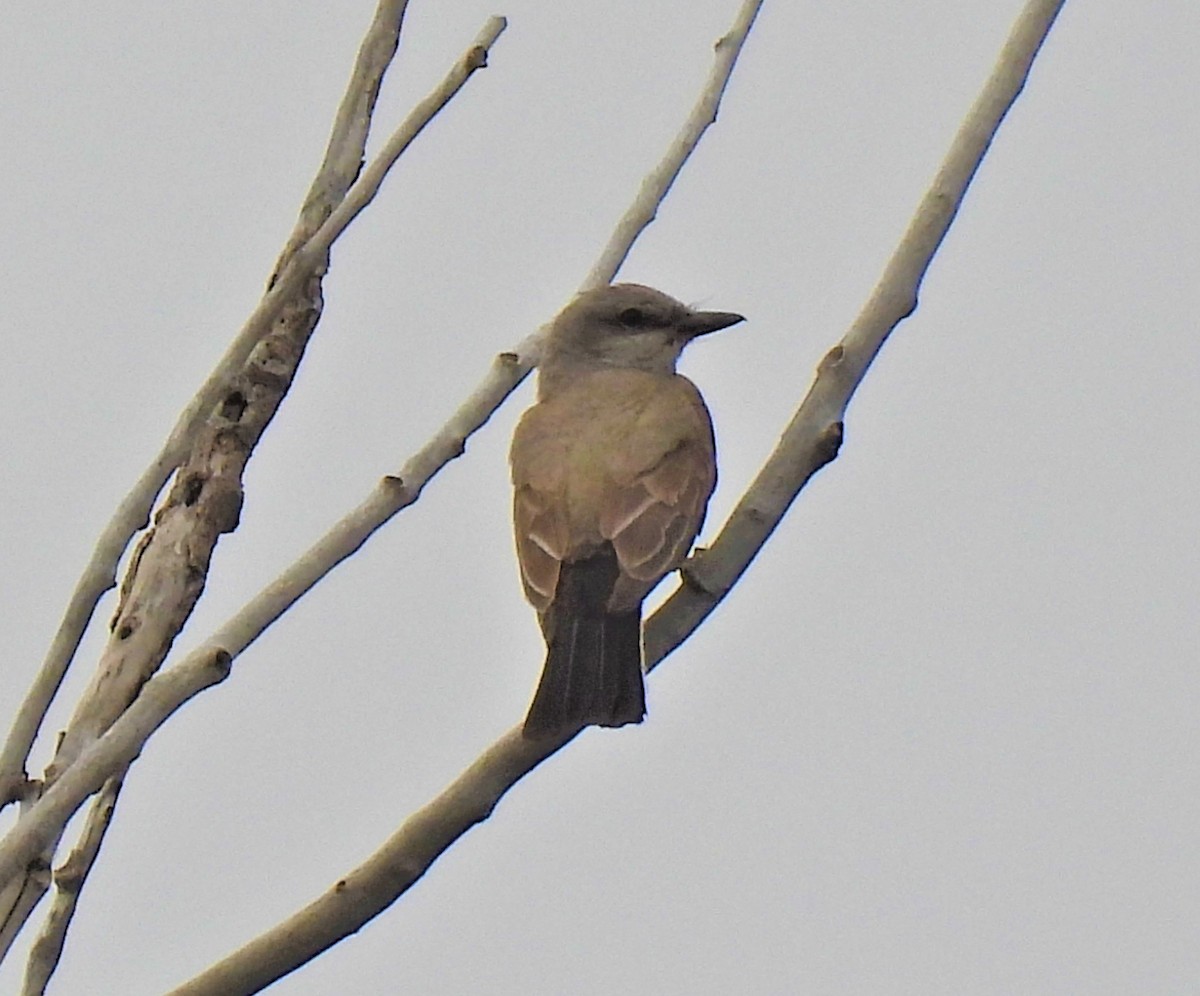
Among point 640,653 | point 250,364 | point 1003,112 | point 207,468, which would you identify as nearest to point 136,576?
point 207,468

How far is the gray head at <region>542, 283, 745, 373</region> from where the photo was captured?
6.96 m

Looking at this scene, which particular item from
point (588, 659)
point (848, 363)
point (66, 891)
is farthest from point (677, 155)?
point (66, 891)

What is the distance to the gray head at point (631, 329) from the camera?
6.96 meters

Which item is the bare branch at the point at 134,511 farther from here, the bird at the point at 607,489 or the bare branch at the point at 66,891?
the bird at the point at 607,489

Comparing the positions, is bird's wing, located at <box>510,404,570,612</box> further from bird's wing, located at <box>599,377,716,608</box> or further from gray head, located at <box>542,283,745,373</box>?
gray head, located at <box>542,283,745,373</box>

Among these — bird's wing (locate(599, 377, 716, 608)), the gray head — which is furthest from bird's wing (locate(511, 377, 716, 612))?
the gray head

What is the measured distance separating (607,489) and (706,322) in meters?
1.45

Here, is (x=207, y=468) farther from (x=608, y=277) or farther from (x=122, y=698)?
(x=608, y=277)

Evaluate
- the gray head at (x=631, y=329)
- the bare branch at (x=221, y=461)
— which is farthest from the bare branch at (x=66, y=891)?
the gray head at (x=631, y=329)

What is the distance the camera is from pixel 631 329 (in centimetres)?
702

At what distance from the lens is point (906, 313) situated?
4301mm

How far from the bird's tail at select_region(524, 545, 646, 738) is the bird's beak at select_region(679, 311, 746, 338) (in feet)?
5.67

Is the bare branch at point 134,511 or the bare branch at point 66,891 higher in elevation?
the bare branch at point 134,511

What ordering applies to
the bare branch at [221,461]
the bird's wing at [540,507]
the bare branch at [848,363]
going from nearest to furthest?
the bare branch at [221,461] → the bare branch at [848,363] → the bird's wing at [540,507]
